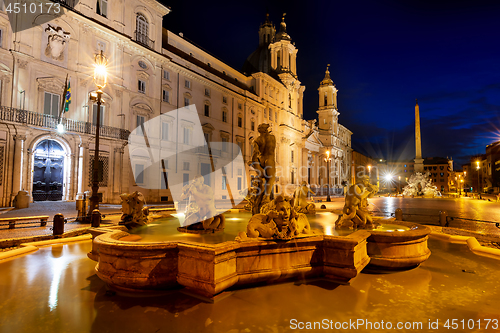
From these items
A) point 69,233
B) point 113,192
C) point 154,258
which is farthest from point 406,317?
point 113,192

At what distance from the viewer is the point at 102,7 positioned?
22266mm

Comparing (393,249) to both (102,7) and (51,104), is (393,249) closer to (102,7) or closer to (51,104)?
(51,104)

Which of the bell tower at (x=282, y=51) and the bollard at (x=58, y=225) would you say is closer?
the bollard at (x=58, y=225)

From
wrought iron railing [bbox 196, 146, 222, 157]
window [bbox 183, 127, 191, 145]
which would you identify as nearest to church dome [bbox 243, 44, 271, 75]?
wrought iron railing [bbox 196, 146, 222, 157]

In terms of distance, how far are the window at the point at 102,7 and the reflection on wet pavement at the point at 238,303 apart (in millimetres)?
23740

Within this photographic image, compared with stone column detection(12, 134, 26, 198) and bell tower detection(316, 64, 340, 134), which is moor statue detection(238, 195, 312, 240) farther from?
bell tower detection(316, 64, 340, 134)

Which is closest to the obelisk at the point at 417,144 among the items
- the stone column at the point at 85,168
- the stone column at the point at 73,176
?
the stone column at the point at 85,168

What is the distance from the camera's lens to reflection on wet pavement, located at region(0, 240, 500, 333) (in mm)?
3391

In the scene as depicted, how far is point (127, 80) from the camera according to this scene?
916 inches

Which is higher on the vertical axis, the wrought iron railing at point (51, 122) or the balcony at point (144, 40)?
the balcony at point (144, 40)

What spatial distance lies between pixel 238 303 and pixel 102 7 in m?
26.9

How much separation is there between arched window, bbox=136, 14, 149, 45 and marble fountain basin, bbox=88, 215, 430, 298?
25.1m

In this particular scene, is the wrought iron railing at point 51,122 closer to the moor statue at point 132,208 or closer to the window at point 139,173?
the window at point 139,173

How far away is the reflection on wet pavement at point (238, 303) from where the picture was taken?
11.1 feet
